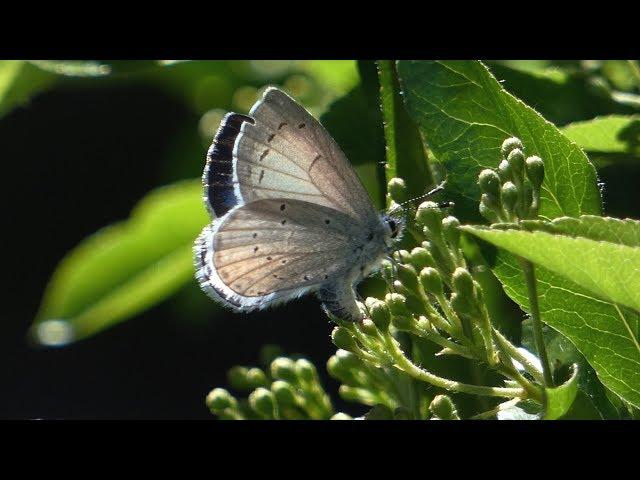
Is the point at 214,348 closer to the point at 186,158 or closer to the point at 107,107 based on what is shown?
the point at 107,107

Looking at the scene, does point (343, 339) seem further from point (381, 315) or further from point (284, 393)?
point (284, 393)

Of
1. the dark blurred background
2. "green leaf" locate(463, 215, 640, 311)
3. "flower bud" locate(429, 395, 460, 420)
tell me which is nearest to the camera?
"green leaf" locate(463, 215, 640, 311)

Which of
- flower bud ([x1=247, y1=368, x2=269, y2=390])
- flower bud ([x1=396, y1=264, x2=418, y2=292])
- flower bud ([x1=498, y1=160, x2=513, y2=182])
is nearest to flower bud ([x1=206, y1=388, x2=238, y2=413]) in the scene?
flower bud ([x1=247, y1=368, x2=269, y2=390])

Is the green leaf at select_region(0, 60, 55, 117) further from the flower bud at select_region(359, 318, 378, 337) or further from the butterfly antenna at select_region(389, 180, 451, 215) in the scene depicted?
the flower bud at select_region(359, 318, 378, 337)

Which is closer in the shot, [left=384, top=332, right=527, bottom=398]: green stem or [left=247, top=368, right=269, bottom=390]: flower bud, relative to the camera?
[left=384, top=332, right=527, bottom=398]: green stem

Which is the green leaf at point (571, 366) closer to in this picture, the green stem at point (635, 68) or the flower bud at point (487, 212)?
the flower bud at point (487, 212)
